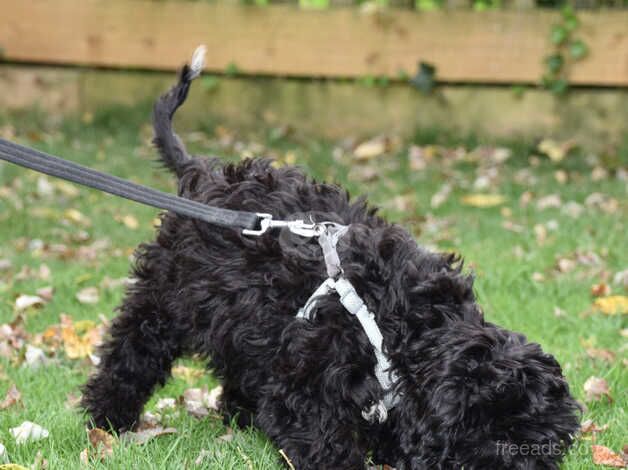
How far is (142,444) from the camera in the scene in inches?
129

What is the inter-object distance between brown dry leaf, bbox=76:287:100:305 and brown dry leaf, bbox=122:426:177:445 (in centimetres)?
177

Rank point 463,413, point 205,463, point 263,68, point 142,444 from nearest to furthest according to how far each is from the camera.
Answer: point 463,413
point 205,463
point 142,444
point 263,68

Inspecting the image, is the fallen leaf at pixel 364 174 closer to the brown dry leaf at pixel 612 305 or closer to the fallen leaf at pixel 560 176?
the fallen leaf at pixel 560 176

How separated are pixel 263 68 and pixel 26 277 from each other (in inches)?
157

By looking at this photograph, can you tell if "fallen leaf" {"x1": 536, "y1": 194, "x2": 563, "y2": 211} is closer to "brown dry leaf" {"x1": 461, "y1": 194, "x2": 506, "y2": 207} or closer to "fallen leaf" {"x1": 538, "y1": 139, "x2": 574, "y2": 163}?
"brown dry leaf" {"x1": 461, "y1": 194, "x2": 506, "y2": 207}

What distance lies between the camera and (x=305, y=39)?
868 cm

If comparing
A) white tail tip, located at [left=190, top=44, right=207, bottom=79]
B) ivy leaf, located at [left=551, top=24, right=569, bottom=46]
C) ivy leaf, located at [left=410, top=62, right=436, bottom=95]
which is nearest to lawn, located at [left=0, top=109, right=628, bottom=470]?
ivy leaf, located at [left=410, top=62, right=436, bottom=95]

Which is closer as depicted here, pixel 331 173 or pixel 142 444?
pixel 142 444

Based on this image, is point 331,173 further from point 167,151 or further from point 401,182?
point 167,151

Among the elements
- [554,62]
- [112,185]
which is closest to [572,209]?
[554,62]

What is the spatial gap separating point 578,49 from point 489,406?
241 inches

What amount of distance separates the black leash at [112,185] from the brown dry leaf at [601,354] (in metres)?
1.99

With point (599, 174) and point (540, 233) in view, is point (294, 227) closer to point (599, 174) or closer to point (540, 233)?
point (540, 233)

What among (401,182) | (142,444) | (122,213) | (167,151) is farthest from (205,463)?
(401,182)
